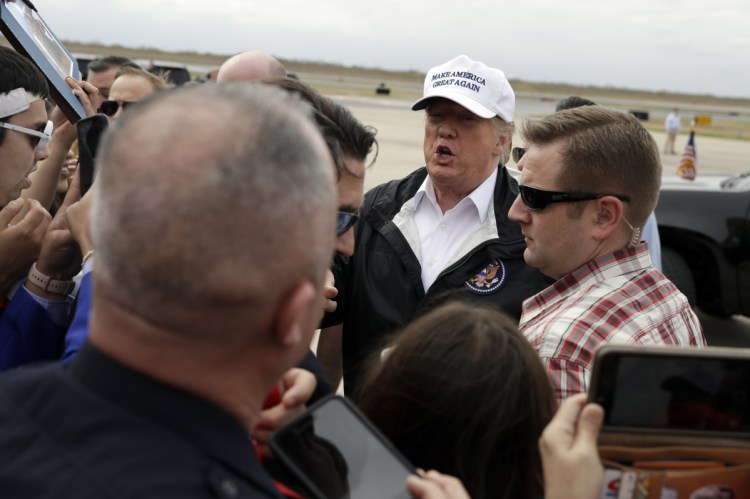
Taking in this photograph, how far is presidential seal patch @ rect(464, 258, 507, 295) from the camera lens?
3127 mm

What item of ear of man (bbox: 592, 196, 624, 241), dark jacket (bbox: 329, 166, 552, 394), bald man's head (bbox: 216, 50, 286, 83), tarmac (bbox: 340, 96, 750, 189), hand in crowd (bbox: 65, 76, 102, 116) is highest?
bald man's head (bbox: 216, 50, 286, 83)

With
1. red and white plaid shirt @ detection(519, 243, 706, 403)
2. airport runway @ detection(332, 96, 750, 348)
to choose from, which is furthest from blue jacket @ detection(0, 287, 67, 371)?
airport runway @ detection(332, 96, 750, 348)

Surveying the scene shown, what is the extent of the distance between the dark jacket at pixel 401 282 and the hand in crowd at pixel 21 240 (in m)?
1.27

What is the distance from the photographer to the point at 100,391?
3.54 ft

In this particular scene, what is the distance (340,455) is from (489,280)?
6.29 ft

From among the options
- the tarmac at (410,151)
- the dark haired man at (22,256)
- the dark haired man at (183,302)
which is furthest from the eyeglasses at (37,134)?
the tarmac at (410,151)

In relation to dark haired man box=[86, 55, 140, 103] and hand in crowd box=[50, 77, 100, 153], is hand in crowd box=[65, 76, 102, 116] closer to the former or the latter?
hand in crowd box=[50, 77, 100, 153]

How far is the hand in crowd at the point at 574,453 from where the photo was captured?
49.6 inches

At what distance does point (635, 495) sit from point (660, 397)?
18cm

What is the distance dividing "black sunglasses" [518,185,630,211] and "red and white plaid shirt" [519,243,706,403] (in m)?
0.21

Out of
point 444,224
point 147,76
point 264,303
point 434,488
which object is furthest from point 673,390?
point 147,76

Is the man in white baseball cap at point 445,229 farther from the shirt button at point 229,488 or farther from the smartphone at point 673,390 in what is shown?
the shirt button at point 229,488

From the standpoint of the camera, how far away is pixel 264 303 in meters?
1.07

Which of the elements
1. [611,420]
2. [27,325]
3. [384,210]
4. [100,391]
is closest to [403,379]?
[611,420]
